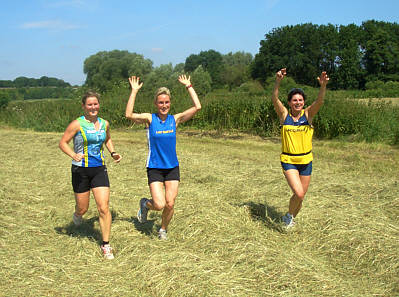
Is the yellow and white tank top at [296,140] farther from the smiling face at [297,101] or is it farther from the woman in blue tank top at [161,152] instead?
the woman in blue tank top at [161,152]

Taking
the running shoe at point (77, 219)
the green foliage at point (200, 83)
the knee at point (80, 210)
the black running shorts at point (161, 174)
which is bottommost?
the running shoe at point (77, 219)

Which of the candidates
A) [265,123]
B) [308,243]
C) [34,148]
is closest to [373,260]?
[308,243]

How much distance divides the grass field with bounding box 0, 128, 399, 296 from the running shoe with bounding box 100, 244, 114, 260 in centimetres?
7

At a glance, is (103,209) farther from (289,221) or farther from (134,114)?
(289,221)

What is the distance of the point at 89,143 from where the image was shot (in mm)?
4473

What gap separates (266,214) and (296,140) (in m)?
1.17

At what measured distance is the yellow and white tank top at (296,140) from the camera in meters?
4.93

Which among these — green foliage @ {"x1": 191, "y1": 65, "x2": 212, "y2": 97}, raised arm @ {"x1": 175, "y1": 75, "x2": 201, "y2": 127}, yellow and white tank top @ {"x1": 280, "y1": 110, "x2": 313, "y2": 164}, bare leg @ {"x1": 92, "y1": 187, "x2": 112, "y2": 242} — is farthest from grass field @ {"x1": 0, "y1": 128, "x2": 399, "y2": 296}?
green foliage @ {"x1": 191, "y1": 65, "x2": 212, "y2": 97}

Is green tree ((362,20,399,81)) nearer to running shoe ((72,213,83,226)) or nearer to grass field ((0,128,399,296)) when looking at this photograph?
grass field ((0,128,399,296))

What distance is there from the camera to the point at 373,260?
4195 millimetres

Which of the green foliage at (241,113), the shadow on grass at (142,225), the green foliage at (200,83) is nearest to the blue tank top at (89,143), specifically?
the shadow on grass at (142,225)

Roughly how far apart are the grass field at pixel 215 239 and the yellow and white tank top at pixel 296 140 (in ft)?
3.03

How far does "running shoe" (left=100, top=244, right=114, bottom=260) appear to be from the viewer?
173 inches

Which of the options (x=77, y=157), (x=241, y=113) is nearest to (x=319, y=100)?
(x=77, y=157)
